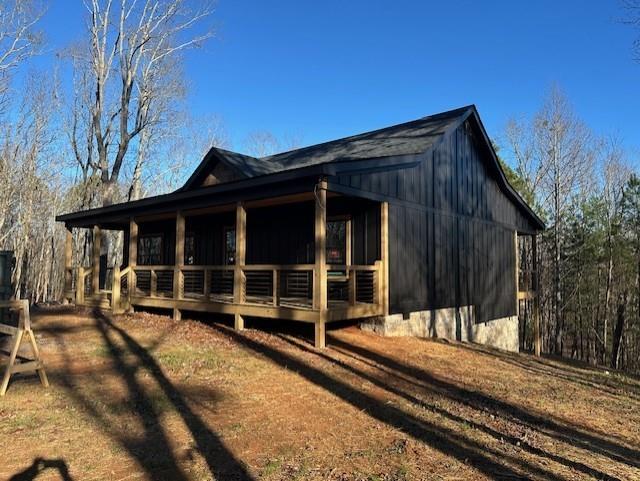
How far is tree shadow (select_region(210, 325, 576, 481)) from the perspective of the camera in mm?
4223

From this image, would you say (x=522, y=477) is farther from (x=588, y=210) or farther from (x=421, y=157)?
(x=588, y=210)

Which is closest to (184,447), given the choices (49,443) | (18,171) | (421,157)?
(49,443)

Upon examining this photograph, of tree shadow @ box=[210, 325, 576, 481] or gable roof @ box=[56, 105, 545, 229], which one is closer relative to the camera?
tree shadow @ box=[210, 325, 576, 481]

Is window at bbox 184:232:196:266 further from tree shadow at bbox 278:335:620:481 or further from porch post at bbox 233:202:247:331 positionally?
tree shadow at bbox 278:335:620:481

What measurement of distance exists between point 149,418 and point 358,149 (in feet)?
35.2

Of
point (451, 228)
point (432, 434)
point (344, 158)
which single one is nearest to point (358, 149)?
point (344, 158)

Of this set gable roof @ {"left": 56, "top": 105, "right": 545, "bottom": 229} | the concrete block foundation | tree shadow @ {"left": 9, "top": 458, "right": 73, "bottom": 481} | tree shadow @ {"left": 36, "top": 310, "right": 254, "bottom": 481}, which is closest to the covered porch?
gable roof @ {"left": 56, "top": 105, "right": 545, "bottom": 229}

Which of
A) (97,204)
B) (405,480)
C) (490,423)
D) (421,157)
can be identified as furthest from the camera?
(97,204)

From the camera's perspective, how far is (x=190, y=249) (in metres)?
16.6

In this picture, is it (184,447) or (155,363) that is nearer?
(184,447)

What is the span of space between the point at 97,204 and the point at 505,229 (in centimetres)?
2769

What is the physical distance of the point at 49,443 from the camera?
449 centimetres

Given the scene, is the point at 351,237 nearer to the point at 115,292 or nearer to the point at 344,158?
the point at 344,158

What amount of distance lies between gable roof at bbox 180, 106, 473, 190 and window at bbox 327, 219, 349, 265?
1761mm
